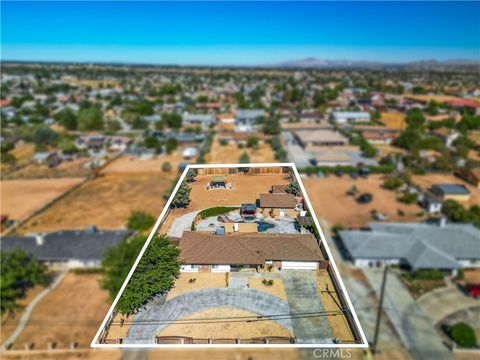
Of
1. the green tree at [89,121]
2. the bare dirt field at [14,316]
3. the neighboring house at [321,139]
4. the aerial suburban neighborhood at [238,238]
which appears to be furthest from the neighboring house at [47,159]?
the neighboring house at [321,139]

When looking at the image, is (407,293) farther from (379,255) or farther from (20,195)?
(20,195)

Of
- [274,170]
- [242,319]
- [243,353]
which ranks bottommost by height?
[243,353]

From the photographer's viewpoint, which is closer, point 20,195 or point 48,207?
point 48,207

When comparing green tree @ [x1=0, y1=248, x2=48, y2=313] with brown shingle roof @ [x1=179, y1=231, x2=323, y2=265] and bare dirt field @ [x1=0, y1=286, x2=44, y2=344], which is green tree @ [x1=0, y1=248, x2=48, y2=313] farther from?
brown shingle roof @ [x1=179, y1=231, x2=323, y2=265]

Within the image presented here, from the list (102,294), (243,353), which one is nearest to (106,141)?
(102,294)

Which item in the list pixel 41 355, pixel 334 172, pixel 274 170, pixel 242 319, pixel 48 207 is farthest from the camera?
pixel 334 172

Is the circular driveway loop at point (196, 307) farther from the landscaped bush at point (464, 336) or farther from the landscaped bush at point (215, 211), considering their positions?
the landscaped bush at point (464, 336)

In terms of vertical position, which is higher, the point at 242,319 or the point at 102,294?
the point at 242,319
